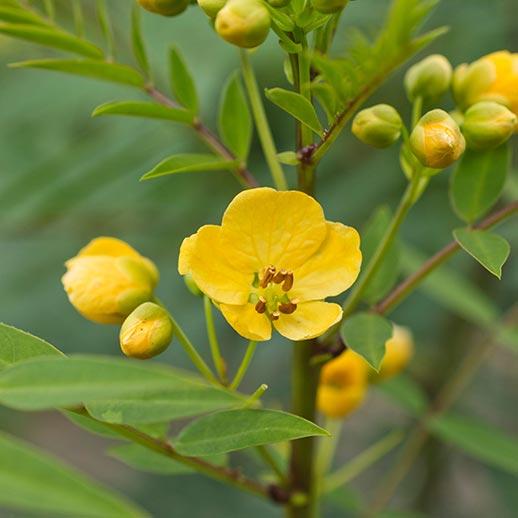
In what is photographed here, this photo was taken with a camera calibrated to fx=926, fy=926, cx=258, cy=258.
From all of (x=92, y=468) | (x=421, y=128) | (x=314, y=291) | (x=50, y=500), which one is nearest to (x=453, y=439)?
(x=314, y=291)

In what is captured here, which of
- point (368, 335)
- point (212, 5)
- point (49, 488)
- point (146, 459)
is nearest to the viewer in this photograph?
point (49, 488)

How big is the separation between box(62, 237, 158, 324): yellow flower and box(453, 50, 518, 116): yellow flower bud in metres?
0.42

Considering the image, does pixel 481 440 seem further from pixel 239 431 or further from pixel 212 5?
pixel 212 5

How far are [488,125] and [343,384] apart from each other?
51 cm

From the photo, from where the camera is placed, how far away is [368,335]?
1.00 m

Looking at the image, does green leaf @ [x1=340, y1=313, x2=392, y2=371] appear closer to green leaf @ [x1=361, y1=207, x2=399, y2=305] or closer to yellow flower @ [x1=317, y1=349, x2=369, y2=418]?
green leaf @ [x1=361, y1=207, x2=399, y2=305]

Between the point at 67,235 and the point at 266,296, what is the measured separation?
1495 mm

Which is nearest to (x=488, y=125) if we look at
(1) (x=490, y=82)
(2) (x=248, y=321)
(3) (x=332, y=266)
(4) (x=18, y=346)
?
(1) (x=490, y=82)

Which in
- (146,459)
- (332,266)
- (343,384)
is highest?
(332,266)

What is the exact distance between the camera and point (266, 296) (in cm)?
99

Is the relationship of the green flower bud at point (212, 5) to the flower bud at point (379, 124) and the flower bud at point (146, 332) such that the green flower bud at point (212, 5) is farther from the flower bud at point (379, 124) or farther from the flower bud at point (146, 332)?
the flower bud at point (146, 332)

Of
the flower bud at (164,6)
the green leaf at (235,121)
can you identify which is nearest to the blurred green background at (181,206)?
the green leaf at (235,121)

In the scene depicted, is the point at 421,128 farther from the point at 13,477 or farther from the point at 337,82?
the point at 13,477

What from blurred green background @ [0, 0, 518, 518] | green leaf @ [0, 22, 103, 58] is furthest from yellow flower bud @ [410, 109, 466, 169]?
blurred green background @ [0, 0, 518, 518]
